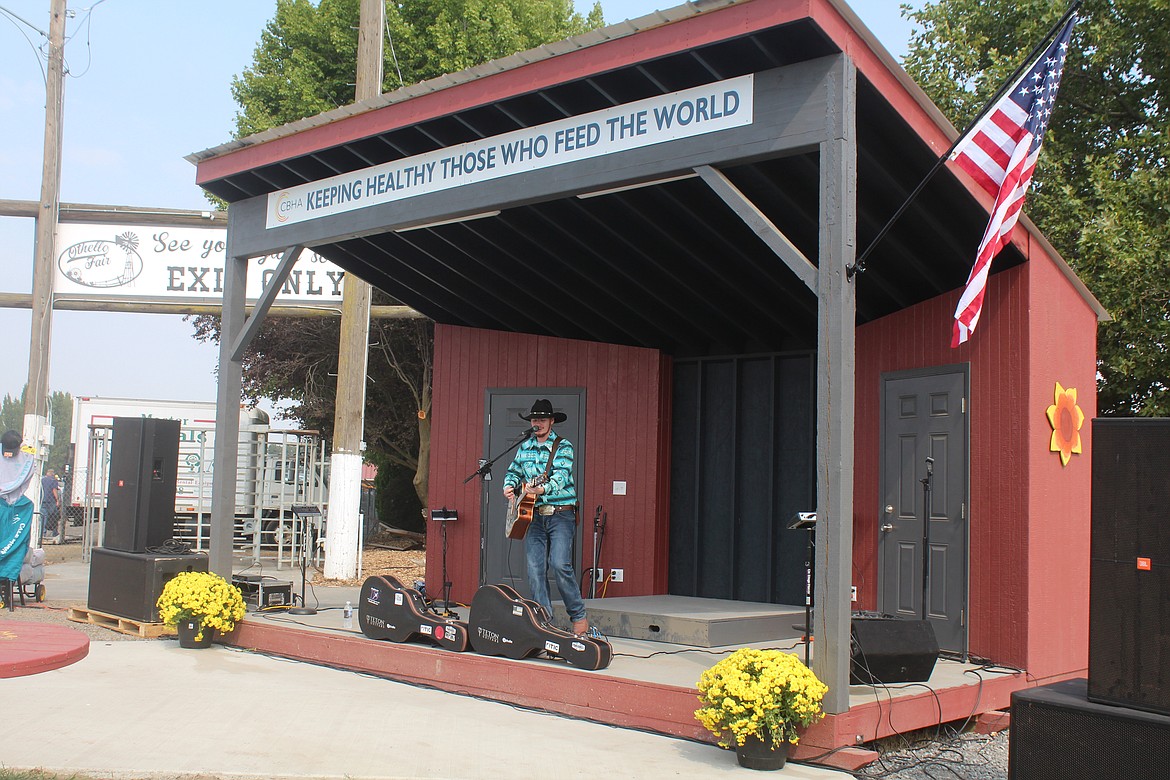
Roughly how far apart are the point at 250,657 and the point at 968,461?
18.4ft

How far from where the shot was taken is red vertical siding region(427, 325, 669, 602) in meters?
10.0

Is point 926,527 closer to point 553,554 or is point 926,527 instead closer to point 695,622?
point 695,622

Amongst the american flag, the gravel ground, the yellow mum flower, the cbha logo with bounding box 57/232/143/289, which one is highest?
the cbha logo with bounding box 57/232/143/289

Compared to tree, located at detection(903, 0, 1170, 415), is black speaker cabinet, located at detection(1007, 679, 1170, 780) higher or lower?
lower

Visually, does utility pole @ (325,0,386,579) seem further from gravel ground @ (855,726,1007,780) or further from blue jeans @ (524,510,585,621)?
gravel ground @ (855,726,1007,780)

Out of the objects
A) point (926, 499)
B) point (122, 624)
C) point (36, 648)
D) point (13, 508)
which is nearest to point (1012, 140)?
point (926, 499)

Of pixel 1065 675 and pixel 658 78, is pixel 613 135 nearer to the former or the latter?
pixel 658 78

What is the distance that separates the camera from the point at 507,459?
10.5m

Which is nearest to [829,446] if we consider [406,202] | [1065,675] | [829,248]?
[829,248]

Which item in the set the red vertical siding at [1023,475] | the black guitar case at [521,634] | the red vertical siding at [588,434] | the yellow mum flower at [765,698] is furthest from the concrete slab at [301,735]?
the red vertical siding at [588,434]

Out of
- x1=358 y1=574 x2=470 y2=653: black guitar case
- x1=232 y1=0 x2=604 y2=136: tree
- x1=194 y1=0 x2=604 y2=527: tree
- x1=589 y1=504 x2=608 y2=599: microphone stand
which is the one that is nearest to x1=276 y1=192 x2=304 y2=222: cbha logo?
x1=358 y1=574 x2=470 y2=653: black guitar case

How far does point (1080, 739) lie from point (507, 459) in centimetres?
683

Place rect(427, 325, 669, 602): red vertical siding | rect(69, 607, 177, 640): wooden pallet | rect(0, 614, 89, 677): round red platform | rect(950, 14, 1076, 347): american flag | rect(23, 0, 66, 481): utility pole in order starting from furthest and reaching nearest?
rect(23, 0, 66, 481): utility pole < rect(427, 325, 669, 602): red vertical siding < rect(69, 607, 177, 640): wooden pallet < rect(0, 614, 89, 677): round red platform < rect(950, 14, 1076, 347): american flag

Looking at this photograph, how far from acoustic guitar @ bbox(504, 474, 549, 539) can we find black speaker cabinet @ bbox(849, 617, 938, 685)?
2453 millimetres
